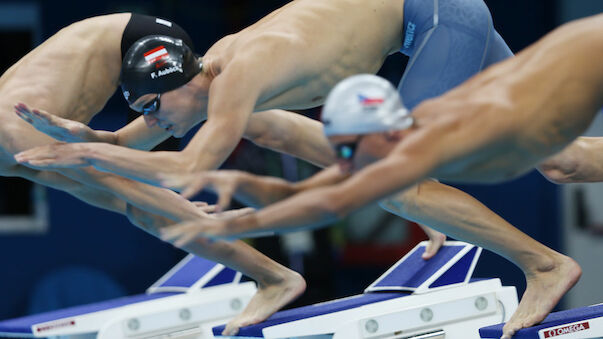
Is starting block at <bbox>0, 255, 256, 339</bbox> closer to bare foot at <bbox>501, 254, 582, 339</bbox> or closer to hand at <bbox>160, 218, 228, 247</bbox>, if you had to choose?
bare foot at <bbox>501, 254, 582, 339</bbox>

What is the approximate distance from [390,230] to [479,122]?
5760mm

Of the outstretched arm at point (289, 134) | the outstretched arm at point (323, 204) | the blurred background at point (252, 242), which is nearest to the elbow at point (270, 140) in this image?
the outstretched arm at point (289, 134)

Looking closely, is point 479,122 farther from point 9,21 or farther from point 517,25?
point 9,21

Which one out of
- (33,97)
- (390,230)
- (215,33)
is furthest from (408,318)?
(215,33)

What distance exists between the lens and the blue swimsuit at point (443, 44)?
376 cm

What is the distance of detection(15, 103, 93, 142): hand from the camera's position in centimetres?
385

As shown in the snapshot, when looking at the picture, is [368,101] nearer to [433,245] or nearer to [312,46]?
[312,46]

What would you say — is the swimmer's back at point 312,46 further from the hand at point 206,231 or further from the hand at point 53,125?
the hand at point 206,231

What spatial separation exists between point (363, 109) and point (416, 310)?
191cm

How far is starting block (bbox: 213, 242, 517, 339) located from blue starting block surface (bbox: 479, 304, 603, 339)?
0.52 meters

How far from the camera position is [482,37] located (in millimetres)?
3803

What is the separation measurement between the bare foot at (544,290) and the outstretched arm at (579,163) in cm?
36

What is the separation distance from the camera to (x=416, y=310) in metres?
4.35

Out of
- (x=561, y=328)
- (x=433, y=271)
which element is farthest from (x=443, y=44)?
(x=433, y=271)
